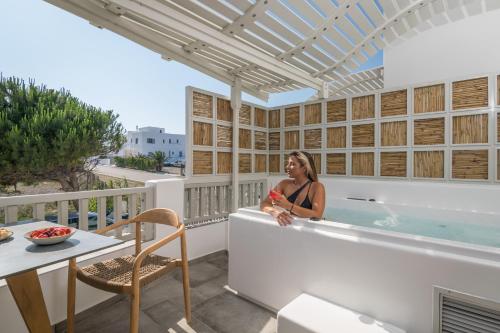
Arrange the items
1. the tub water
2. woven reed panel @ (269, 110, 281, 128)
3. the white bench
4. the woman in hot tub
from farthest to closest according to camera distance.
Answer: woven reed panel @ (269, 110, 281, 128) → the tub water → the woman in hot tub → the white bench

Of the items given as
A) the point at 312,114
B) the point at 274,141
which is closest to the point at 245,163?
the point at 274,141

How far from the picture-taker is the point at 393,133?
3.22 metres

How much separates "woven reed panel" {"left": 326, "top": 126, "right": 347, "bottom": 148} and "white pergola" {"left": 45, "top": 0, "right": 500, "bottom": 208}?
73cm

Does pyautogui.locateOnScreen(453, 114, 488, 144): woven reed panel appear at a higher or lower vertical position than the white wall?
lower

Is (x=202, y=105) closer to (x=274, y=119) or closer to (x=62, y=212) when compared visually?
(x=274, y=119)

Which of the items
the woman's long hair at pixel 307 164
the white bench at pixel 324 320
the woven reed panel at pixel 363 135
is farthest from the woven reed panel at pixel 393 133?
the white bench at pixel 324 320

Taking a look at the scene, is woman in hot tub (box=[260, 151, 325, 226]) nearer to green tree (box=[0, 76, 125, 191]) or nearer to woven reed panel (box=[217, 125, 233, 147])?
woven reed panel (box=[217, 125, 233, 147])

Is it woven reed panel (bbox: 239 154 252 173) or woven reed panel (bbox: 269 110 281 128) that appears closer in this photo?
woven reed panel (bbox: 239 154 252 173)

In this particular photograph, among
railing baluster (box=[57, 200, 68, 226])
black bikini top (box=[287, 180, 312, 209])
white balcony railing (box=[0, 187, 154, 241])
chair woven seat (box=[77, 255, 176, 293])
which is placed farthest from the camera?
black bikini top (box=[287, 180, 312, 209])

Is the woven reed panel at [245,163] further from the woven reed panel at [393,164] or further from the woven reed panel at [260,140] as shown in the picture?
the woven reed panel at [393,164]

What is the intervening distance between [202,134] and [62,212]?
5.72 feet

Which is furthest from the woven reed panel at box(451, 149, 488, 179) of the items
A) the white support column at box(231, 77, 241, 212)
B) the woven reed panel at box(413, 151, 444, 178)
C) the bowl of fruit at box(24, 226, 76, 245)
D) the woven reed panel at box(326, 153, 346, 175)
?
the bowl of fruit at box(24, 226, 76, 245)

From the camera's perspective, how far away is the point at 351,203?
131 inches

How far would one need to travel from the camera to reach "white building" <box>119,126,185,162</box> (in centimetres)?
3259
